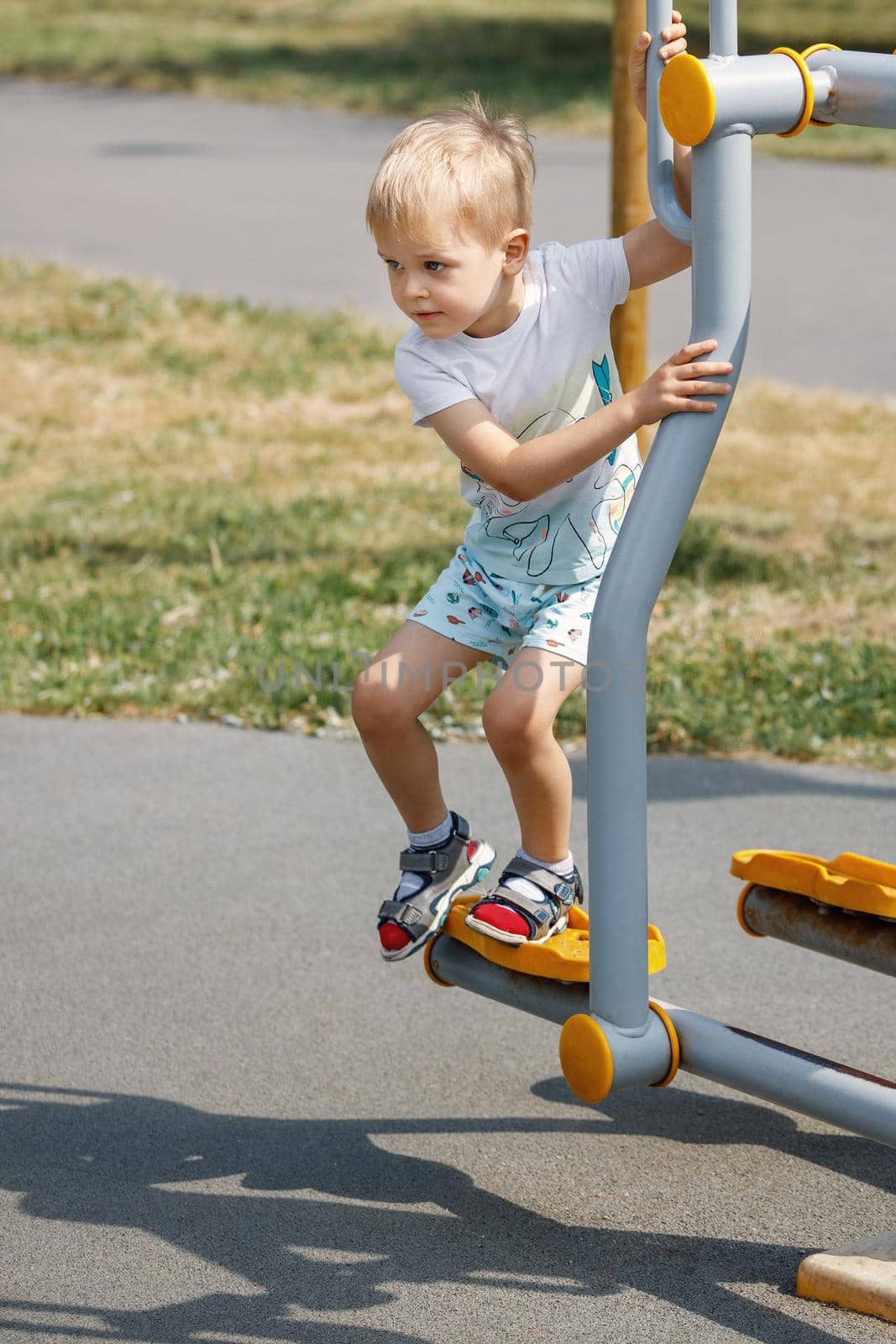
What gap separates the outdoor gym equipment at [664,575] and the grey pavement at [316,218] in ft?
20.0

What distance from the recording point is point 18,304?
8.98m

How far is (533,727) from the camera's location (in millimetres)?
2447

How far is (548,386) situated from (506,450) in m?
0.18

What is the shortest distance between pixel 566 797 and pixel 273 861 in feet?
4.95

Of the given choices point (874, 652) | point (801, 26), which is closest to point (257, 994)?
point (874, 652)

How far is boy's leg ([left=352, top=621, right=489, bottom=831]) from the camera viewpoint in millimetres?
2520

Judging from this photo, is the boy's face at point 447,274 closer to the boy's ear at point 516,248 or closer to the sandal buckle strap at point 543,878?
the boy's ear at point 516,248

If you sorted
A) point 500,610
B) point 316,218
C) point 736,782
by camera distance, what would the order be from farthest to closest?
point 316,218 → point 736,782 → point 500,610

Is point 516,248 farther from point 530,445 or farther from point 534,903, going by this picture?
point 534,903

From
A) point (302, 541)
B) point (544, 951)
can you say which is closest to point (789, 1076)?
point (544, 951)

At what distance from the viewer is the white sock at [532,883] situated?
8.42ft

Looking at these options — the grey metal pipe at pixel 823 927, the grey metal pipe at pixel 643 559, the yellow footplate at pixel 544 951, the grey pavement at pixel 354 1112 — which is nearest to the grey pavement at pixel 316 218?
the grey pavement at pixel 354 1112

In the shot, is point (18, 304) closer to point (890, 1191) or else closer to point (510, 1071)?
point (510, 1071)

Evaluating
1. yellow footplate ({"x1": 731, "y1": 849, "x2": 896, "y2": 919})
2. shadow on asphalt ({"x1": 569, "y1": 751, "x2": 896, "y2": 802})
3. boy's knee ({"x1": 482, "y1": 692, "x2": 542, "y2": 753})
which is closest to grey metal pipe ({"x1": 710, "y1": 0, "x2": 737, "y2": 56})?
boy's knee ({"x1": 482, "y1": 692, "x2": 542, "y2": 753})
